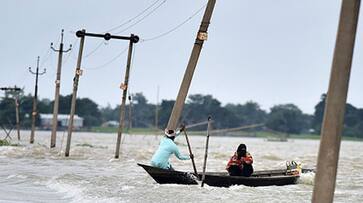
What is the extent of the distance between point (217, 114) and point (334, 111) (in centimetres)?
11932

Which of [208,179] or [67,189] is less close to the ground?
[208,179]

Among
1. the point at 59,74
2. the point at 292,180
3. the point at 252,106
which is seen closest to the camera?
the point at 292,180

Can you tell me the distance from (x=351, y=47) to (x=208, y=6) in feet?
37.6

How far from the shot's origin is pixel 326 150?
7.57m

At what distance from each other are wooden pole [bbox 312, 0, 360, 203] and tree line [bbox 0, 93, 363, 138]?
342 ft

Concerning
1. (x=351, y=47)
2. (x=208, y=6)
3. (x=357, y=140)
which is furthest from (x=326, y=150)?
(x=357, y=140)

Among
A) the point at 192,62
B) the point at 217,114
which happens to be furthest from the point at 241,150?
the point at 217,114

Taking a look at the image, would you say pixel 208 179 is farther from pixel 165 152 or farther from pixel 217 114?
pixel 217 114

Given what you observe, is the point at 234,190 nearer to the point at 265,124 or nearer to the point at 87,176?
the point at 87,176

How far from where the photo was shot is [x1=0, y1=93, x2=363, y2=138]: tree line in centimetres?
11994

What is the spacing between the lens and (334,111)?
7590 millimetres

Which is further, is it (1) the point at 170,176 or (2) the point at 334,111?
(1) the point at 170,176

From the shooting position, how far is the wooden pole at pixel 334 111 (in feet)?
24.8

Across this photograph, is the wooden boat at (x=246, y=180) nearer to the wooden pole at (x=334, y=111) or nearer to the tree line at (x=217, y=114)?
the wooden pole at (x=334, y=111)
